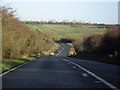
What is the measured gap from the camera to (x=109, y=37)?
171ft

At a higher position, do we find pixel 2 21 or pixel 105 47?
pixel 2 21

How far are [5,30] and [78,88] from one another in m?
23.9

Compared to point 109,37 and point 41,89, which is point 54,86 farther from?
point 109,37

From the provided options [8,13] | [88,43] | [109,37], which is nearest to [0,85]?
[8,13]

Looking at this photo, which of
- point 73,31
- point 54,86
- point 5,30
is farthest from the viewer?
point 73,31

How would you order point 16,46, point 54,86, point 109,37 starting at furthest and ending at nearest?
point 109,37, point 16,46, point 54,86

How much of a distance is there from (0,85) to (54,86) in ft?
7.39

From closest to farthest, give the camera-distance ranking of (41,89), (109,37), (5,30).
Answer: (41,89) < (5,30) < (109,37)

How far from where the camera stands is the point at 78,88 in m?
10.8

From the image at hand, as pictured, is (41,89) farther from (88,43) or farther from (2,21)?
(88,43)

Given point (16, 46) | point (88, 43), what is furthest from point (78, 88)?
point (88, 43)

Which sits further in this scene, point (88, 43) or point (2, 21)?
point (88, 43)

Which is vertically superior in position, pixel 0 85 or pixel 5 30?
pixel 5 30

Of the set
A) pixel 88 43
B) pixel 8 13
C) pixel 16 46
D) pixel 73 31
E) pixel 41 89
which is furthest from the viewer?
pixel 73 31
